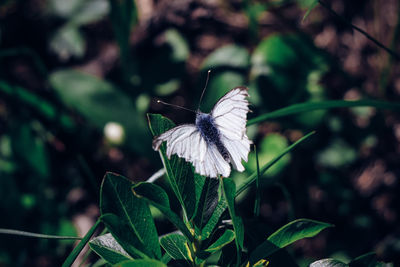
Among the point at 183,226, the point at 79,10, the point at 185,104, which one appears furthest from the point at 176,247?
the point at 79,10

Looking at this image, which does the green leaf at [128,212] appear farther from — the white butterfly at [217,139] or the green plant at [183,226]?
the white butterfly at [217,139]

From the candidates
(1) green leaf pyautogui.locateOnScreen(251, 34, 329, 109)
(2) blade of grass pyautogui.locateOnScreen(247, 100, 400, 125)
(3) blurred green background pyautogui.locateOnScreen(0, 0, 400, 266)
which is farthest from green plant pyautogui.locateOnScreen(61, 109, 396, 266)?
(1) green leaf pyautogui.locateOnScreen(251, 34, 329, 109)

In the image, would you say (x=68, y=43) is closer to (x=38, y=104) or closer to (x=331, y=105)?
(x=38, y=104)

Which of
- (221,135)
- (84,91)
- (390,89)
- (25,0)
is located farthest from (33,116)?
(390,89)

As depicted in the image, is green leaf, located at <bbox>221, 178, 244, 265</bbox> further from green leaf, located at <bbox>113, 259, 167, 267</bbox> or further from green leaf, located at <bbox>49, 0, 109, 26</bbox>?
green leaf, located at <bbox>49, 0, 109, 26</bbox>

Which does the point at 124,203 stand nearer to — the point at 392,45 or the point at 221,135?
the point at 221,135

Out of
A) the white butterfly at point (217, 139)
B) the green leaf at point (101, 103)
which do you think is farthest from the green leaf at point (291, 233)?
the green leaf at point (101, 103)
